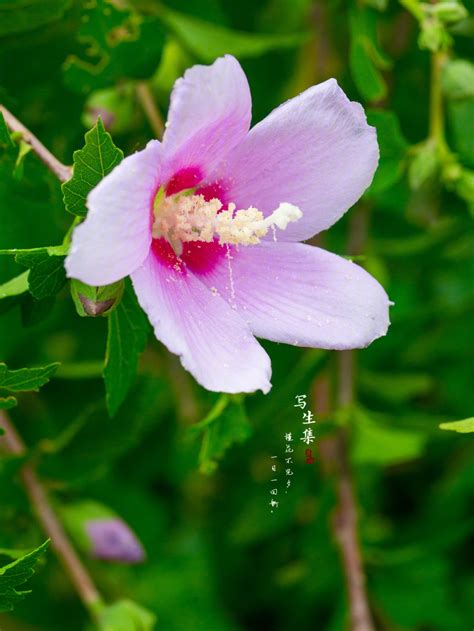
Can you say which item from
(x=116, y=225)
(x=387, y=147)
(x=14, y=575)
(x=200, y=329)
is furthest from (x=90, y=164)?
(x=387, y=147)

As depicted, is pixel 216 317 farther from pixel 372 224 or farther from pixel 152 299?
pixel 372 224

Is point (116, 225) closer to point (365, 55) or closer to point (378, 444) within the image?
point (365, 55)

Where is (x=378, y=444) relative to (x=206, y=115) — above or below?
below

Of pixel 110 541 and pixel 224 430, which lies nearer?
pixel 224 430

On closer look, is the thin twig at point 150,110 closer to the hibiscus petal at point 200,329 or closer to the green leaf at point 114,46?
the green leaf at point 114,46

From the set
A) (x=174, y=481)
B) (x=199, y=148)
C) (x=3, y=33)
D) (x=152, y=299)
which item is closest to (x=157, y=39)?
(x=3, y=33)

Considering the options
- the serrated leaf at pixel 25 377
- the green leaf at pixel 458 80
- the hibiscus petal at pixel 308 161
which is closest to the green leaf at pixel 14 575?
the serrated leaf at pixel 25 377
